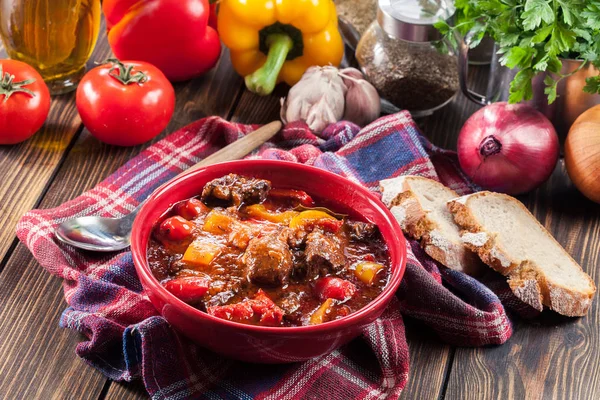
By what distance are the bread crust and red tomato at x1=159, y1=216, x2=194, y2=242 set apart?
0.78 metres

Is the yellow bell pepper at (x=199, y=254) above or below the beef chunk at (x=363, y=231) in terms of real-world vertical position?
above

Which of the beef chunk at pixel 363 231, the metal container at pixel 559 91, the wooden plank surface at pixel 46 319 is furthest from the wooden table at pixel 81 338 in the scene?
the beef chunk at pixel 363 231

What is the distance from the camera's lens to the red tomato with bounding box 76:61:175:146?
3.07 meters

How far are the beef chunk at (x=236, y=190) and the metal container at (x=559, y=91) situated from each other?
121 cm

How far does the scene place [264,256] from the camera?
2143 millimetres

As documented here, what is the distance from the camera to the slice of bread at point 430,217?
262 centimetres

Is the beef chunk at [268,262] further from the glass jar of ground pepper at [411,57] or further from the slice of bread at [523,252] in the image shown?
the glass jar of ground pepper at [411,57]

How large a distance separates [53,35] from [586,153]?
2168 millimetres

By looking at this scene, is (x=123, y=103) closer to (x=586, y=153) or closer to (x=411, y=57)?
(x=411, y=57)

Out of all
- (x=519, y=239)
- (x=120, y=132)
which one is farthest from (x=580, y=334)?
(x=120, y=132)

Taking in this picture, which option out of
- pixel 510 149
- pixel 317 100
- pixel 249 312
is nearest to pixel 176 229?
pixel 249 312

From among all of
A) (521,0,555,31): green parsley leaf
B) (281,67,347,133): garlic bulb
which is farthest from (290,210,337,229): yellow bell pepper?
(521,0,555,31): green parsley leaf

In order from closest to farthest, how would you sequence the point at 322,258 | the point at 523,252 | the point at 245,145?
the point at 322,258 → the point at 523,252 → the point at 245,145

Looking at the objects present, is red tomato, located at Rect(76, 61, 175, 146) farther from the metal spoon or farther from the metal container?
the metal container
